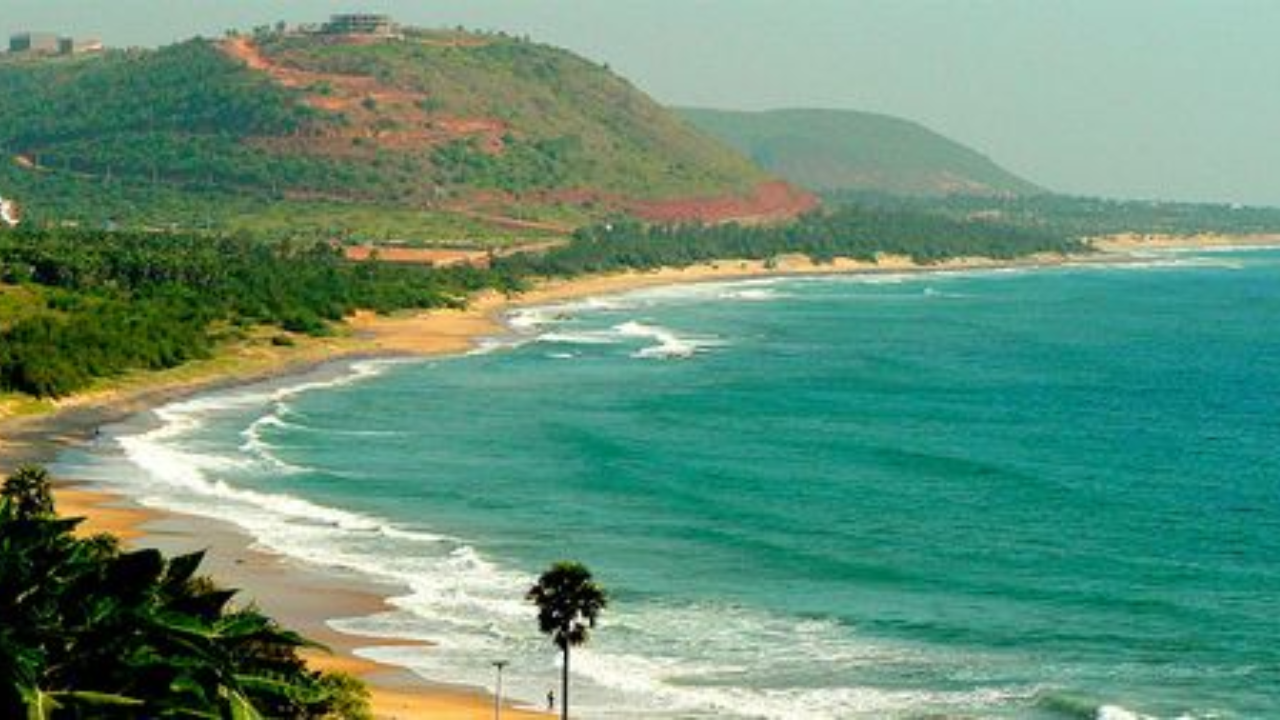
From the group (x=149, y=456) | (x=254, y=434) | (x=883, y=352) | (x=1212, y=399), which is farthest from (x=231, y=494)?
(x=883, y=352)

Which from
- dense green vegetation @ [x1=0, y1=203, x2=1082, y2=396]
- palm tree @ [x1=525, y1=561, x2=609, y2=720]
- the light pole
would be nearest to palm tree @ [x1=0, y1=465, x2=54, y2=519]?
the light pole

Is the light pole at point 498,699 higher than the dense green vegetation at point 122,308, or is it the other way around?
the dense green vegetation at point 122,308

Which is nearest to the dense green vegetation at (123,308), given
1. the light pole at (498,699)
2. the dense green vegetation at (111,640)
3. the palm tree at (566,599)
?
the light pole at (498,699)

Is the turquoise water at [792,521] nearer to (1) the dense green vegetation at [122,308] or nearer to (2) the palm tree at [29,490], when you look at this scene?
(1) the dense green vegetation at [122,308]

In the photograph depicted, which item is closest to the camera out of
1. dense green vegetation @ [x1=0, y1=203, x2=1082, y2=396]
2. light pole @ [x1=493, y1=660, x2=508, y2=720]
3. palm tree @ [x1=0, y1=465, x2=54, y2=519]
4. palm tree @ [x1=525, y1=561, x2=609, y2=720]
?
palm tree @ [x1=525, y1=561, x2=609, y2=720]

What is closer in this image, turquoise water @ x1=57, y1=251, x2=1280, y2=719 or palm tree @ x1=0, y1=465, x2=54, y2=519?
turquoise water @ x1=57, y1=251, x2=1280, y2=719

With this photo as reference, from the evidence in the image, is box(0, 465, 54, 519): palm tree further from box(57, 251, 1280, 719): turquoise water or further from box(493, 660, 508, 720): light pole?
box(493, 660, 508, 720): light pole

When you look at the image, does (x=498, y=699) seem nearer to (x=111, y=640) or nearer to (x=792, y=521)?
(x=111, y=640)
